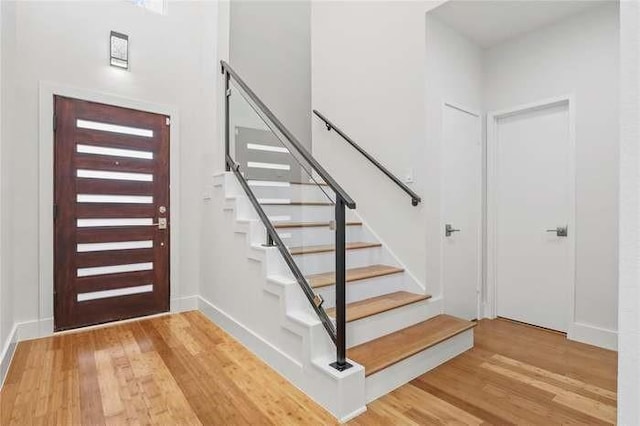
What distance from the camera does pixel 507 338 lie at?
2.99 metres

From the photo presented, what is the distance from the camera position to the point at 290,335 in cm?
225

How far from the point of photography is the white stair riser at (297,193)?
2135 millimetres

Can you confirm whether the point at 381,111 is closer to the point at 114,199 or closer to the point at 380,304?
the point at 380,304

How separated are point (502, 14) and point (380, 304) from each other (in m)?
2.84

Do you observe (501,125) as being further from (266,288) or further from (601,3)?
(266,288)

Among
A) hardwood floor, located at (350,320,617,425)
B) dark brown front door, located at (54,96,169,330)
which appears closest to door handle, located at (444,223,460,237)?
hardwood floor, located at (350,320,617,425)

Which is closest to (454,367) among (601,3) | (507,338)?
(507,338)

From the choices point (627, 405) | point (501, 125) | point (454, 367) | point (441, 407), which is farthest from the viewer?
point (501, 125)

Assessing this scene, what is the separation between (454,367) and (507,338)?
0.91m

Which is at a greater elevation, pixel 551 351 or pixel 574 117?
pixel 574 117

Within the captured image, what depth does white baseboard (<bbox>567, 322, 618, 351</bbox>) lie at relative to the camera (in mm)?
2740

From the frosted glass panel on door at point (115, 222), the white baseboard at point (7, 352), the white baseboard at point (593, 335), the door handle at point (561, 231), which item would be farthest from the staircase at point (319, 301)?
the white baseboard at point (7, 352)

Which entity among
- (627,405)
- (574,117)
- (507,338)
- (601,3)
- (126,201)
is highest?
(601,3)

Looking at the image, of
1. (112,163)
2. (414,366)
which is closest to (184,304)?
(112,163)
